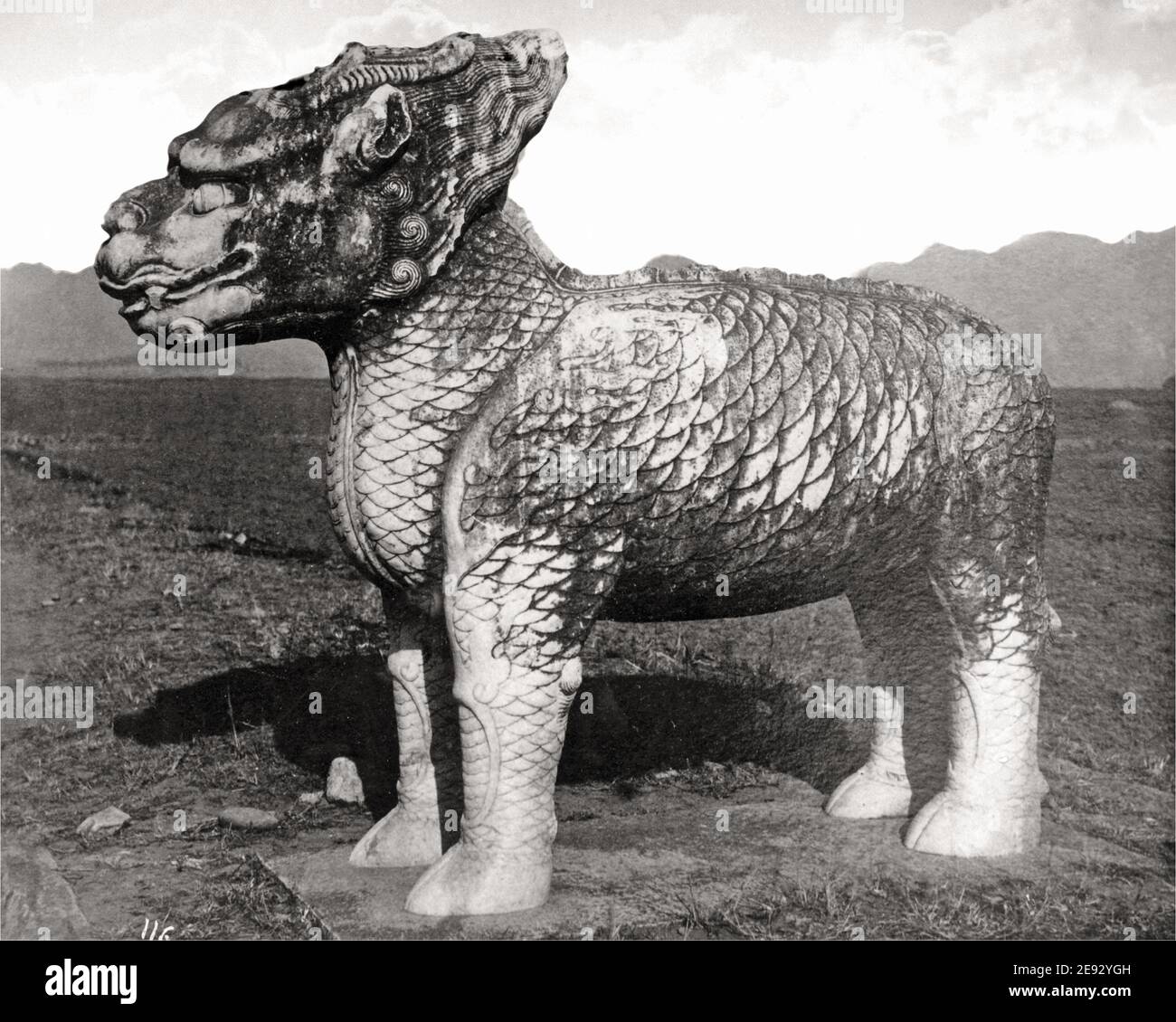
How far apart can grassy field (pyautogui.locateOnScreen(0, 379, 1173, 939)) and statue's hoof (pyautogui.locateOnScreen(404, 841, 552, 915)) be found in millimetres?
379

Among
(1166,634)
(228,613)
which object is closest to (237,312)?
(228,613)

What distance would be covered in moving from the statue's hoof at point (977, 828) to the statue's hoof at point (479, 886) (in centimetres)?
127

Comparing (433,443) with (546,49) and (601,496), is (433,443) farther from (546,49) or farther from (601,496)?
(546,49)

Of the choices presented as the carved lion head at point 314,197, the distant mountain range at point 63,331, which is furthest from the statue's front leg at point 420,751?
the distant mountain range at point 63,331

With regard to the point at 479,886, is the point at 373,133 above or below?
above

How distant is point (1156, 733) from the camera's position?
5379 millimetres

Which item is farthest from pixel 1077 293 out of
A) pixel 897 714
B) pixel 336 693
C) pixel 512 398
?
pixel 336 693

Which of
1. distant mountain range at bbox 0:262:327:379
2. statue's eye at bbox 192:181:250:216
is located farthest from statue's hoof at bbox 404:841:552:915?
distant mountain range at bbox 0:262:327:379

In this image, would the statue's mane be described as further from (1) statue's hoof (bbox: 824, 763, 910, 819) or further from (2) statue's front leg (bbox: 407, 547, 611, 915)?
(1) statue's hoof (bbox: 824, 763, 910, 819)

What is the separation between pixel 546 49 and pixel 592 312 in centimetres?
73

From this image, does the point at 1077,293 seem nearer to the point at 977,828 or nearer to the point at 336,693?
the point at 977,828

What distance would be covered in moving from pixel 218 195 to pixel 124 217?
261 mm

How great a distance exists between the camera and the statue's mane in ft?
12.0

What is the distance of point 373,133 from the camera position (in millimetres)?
3260
